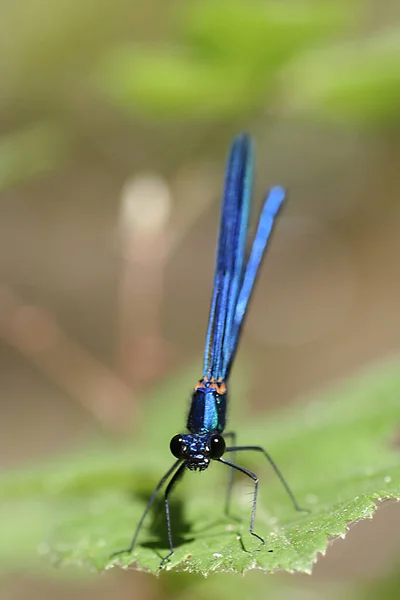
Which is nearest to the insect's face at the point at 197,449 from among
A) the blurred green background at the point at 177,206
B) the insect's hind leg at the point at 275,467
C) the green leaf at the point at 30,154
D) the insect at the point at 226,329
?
the insect at the point at 226,329

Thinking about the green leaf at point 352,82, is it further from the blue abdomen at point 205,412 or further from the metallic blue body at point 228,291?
the blue abdomen at point 205,412

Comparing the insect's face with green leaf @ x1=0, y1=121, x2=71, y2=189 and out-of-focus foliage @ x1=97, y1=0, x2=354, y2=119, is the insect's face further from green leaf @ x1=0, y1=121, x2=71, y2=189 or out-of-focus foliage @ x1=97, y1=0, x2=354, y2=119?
out-of-focus foliage @ x1=97, y1=0, x2=354, y2=119

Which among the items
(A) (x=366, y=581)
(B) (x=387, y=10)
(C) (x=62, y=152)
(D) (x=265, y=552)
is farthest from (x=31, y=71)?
(D) (x=265, y=552)

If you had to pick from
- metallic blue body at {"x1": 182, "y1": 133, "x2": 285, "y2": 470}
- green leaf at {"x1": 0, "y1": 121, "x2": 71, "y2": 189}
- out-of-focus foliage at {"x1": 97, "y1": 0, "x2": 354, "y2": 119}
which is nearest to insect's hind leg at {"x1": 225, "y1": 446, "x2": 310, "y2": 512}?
metallic blue body at {"x1": 182, "y1": 133, "x2": 285, "y2": 470}

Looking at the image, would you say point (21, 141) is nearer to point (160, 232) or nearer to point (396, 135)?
point (160, 232)

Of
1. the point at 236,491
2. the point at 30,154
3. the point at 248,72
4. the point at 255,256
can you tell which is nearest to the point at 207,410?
the point at 236,491

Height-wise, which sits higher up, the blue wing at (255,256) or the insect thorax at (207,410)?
the blue wing at (255,256)
